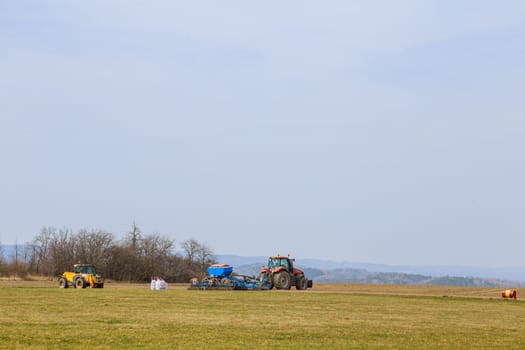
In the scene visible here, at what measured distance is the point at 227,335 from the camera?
21.9 m

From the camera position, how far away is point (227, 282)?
174ft

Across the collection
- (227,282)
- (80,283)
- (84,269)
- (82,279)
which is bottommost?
(80,283)

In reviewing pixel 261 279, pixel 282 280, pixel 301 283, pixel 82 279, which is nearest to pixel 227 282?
pixel 261 279

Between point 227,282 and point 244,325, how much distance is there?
92.0 feet

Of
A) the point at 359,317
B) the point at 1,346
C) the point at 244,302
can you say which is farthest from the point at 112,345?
the point at 244,302

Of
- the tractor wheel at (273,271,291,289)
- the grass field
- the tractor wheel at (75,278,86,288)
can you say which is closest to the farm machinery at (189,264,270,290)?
the tractor wheel at (273,271,291,289)

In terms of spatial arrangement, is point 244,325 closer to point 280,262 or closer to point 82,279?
point 82,279

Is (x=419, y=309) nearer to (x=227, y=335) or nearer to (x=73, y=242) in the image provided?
(x=227, y=335)

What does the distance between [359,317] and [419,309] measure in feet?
24.8

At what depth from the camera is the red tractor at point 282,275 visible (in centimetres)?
5522

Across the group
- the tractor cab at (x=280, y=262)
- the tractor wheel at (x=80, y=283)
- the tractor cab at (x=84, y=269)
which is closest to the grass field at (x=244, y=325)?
the tractor wheel at (x=80, y=283)

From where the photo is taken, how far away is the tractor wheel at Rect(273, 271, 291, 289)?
181ft

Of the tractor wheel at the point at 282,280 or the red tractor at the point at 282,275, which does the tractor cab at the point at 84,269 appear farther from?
the tractor wheel at the point at 282,280

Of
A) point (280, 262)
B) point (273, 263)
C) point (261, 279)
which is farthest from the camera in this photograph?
point (273, 263)
